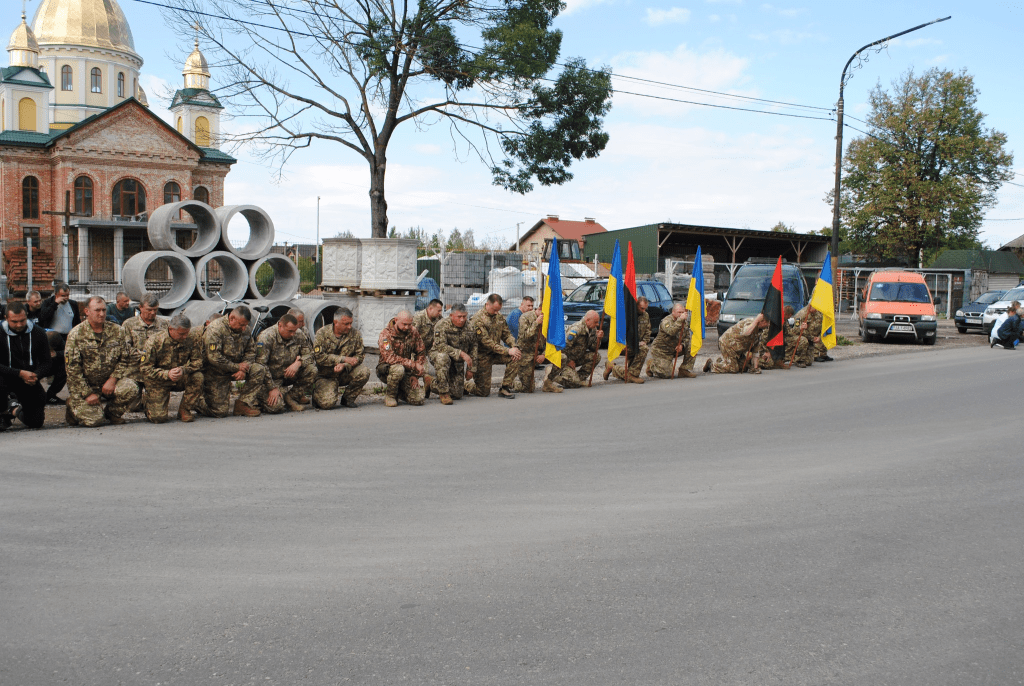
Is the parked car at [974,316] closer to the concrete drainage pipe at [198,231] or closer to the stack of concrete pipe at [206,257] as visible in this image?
the stack of concrete pipe at [206,257]

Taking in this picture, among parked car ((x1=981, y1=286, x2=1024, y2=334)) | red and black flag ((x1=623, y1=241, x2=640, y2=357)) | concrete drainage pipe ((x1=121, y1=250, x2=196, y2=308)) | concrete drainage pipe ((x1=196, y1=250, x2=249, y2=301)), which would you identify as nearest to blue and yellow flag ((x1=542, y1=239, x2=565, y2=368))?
red and black flag ((x1=623, y1=241, x2=640, y2=357))

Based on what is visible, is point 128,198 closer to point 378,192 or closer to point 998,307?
point 378,192

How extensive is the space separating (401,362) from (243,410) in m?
2.19

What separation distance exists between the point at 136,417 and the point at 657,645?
319 inches

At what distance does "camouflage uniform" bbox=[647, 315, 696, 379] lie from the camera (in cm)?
1427

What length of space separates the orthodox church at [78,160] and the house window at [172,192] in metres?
0.06

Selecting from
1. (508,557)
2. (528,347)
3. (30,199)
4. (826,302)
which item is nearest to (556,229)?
(30,199)

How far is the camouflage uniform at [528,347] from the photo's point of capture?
12.4 m

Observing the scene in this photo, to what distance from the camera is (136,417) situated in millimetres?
9781

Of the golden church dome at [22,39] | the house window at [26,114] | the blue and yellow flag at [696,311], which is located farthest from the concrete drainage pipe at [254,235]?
the golden church dome at [22,39]

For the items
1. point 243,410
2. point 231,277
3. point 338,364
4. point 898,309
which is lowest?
point 243,410

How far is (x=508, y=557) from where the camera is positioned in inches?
188

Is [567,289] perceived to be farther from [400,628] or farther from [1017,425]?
[400,628]

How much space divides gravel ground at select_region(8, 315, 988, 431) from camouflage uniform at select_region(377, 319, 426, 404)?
1.46 feet
